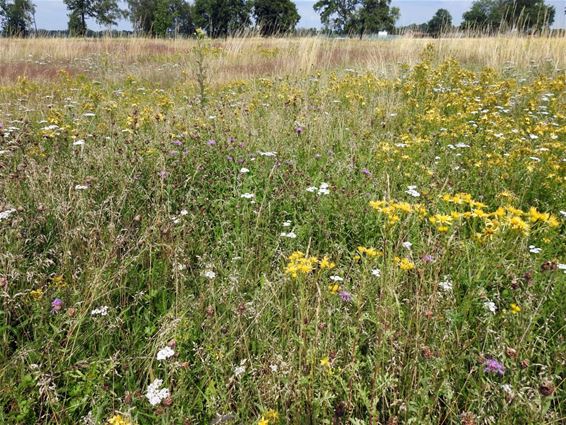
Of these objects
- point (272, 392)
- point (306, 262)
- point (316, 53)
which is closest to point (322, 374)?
point (272, 392)

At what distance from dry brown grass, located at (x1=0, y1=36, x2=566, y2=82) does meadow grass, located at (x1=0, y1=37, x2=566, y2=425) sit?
413cm

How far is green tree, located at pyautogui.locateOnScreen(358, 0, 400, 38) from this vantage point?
5631 cm

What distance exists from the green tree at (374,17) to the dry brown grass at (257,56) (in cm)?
5087

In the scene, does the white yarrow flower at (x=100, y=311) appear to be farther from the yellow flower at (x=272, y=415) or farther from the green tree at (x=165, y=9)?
the green tree at (x=165, y=9)

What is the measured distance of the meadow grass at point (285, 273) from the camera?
1313mm

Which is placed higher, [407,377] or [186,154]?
[186,154]

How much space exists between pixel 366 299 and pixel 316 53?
28.2 feet

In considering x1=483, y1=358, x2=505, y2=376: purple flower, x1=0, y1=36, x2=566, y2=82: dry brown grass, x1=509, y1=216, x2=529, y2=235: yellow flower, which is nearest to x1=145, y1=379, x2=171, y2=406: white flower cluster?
x1=483, y1=358, x2=505, y2=376: purple flower

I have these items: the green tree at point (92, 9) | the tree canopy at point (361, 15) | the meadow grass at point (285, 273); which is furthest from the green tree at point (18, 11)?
the meadow grass at point (285, 273)

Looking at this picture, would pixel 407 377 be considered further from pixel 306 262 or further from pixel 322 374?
pixel 306 262

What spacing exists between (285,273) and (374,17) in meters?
63.5

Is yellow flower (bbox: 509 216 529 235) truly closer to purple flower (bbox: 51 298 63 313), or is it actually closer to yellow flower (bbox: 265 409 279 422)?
yellow flower (bbox: 265 409 279 422)

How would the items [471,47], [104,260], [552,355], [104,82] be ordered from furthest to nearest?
[471,47]
[104,82]
[104,260]
[552,355]

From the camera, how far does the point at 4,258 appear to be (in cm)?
161
